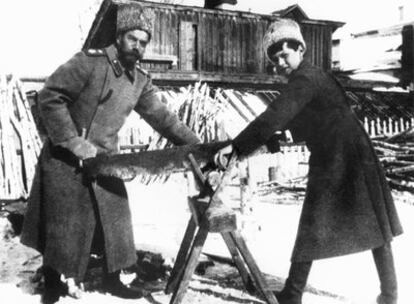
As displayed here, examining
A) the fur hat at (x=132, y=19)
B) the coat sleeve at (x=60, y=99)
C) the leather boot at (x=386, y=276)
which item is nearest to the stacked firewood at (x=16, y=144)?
the coat sleeve at (x=60, y=99)

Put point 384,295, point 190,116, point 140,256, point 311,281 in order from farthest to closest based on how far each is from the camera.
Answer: point 190,116 → point 140,256 → point 311,281 → point 384,295

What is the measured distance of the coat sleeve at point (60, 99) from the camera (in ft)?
11.8

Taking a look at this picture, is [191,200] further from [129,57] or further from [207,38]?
[207,38]

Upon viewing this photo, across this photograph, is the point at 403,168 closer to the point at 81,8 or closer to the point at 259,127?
the point at 259,127

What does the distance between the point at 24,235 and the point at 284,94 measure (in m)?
2.29

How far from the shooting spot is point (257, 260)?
530 cm

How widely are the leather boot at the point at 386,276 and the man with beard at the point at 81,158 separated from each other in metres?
1.88

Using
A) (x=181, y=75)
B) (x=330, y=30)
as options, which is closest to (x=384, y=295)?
(x=181, y=75)

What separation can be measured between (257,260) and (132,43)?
274 centimetres

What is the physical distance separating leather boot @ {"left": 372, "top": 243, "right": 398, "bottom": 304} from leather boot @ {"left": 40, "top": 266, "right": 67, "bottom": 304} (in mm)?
2432

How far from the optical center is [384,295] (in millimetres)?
3477

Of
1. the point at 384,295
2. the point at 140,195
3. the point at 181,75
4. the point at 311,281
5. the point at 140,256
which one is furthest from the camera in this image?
the point at 181,75

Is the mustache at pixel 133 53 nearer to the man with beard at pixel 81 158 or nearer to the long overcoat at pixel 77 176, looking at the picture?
the man with beard at pixel 81 158

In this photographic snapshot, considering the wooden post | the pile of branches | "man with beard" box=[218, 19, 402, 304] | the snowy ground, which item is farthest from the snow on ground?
the wooden post
